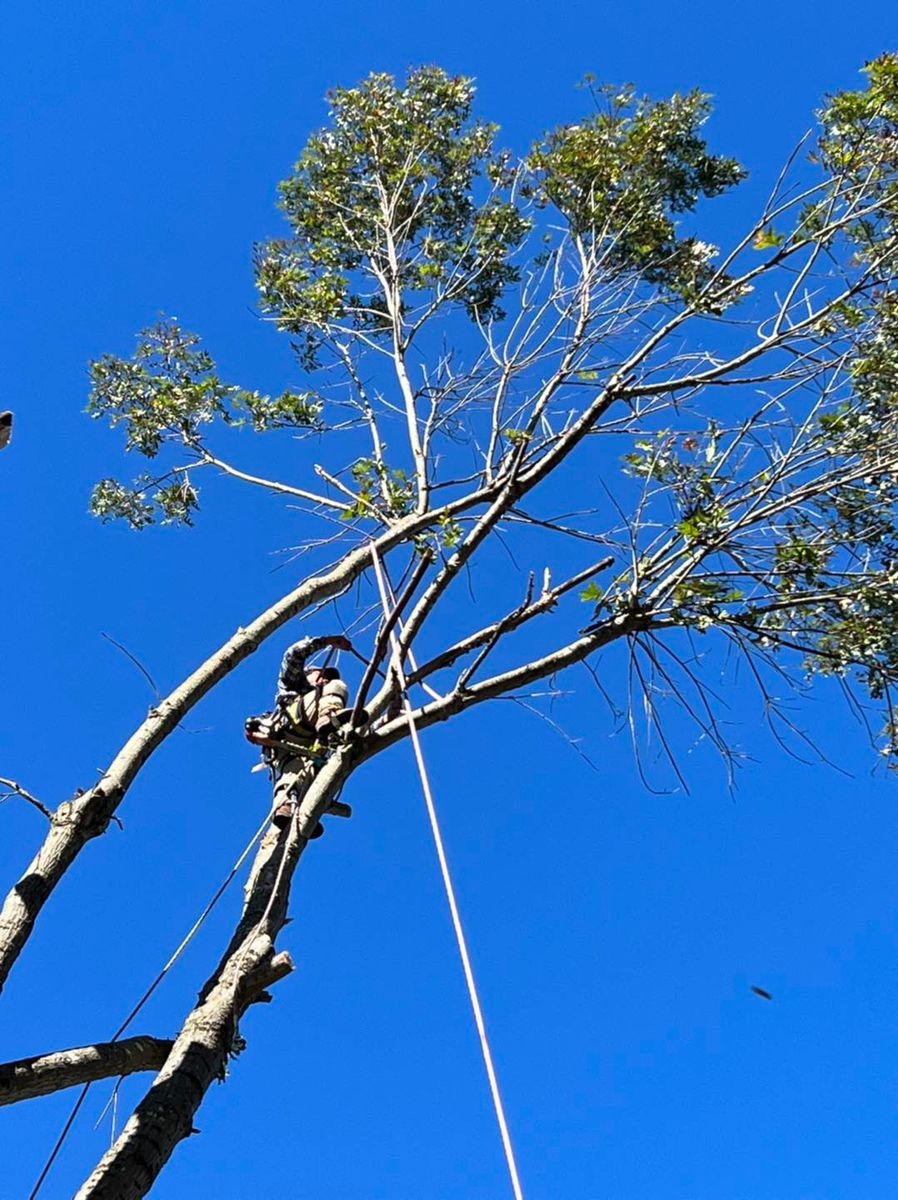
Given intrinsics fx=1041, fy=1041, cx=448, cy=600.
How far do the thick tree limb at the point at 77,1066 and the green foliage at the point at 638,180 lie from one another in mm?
6570

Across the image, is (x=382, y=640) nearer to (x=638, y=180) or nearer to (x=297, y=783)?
(x=297, y=783)

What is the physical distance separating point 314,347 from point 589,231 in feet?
8.02

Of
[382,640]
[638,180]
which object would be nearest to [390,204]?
[638,180]

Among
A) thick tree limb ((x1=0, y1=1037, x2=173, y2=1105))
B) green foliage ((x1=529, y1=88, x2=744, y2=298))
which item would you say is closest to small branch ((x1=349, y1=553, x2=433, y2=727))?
thick tree limb ((x1=0, y1=1037, x2=173, y2=1105))

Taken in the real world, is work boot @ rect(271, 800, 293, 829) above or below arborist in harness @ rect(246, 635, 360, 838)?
below

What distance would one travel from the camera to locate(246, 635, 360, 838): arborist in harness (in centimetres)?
468

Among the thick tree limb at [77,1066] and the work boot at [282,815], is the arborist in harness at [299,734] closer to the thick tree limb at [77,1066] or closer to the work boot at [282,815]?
the work boot at [282,815]

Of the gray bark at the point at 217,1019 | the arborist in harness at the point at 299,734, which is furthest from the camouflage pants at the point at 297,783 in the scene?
the gray bark at the point at 217,1019

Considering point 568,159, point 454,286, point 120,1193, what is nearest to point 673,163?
point 568,159

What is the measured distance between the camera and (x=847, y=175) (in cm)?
629

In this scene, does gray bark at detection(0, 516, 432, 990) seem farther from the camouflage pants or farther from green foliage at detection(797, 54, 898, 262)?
green foliage at detection(797, 54, 898, 262)

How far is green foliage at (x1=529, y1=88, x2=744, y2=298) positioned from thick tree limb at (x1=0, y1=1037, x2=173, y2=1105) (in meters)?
6.57

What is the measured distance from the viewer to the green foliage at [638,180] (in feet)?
27.1

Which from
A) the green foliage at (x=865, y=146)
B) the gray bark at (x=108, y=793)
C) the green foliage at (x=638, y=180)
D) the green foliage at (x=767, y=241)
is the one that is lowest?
the gray bark at (x=108, y=793)
